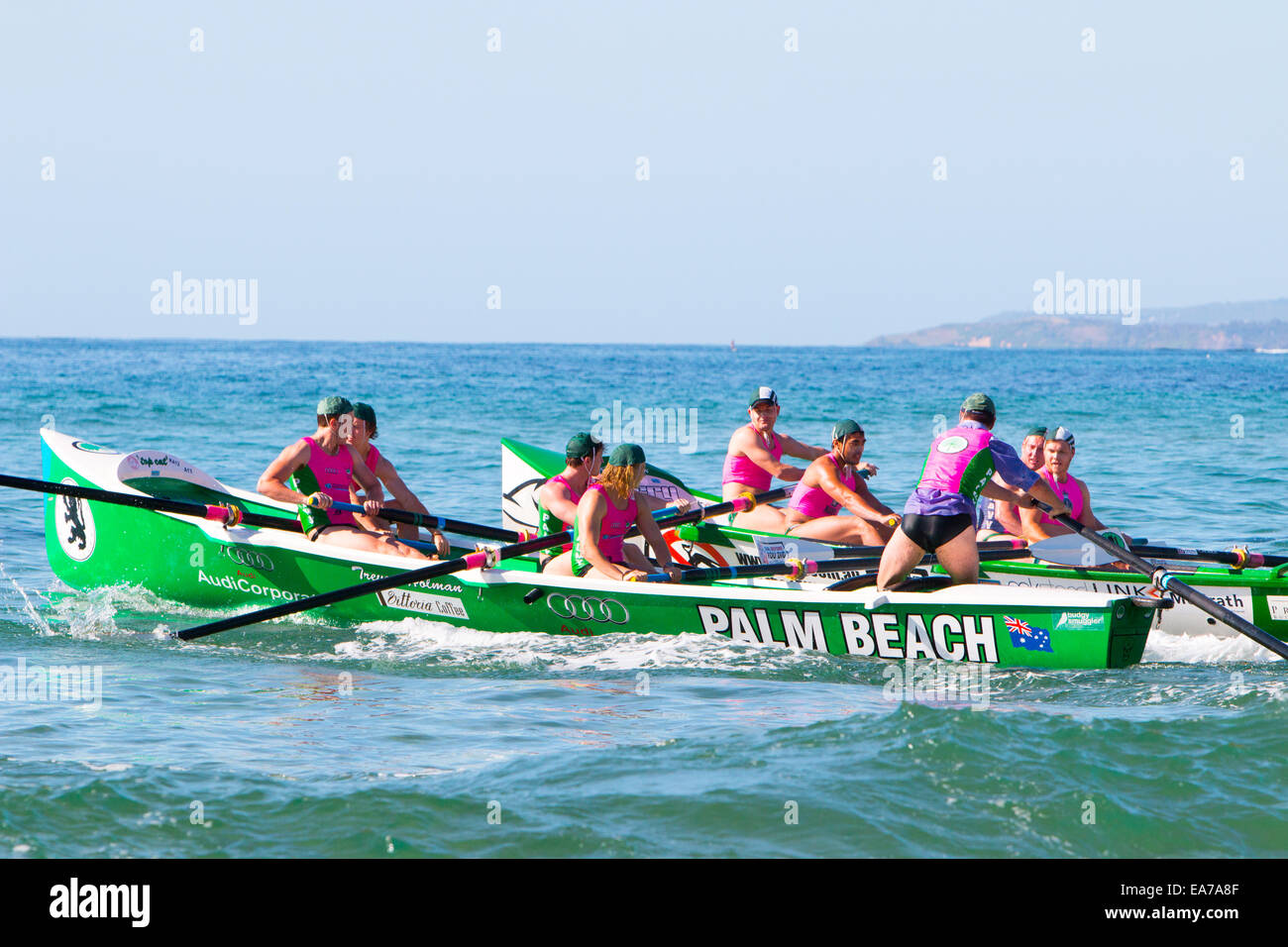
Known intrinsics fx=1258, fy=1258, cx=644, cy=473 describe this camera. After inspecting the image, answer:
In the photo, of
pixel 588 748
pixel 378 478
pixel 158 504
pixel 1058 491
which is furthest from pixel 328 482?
pixel 1058 491

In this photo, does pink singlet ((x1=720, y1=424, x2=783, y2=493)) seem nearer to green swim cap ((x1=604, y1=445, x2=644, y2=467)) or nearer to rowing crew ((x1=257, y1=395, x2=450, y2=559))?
rowing crew ((x1=257, y1=395, x2=450, y2=559))

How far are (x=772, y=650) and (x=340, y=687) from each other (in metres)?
2.84

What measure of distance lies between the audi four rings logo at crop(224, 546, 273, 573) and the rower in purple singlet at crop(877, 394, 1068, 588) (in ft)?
16.3

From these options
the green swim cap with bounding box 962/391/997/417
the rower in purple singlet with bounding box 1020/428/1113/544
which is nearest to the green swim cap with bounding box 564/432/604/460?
the green swim cap with bounding box 962/391/997/417

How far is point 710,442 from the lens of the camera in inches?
1093

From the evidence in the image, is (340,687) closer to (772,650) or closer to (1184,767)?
(772,650)

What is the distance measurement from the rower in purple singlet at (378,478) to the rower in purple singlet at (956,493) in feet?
12.2

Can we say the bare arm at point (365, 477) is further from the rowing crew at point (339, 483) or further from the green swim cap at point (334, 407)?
the green swim cap at point (334, 407)

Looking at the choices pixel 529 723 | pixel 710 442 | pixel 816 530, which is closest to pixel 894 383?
pixel 710 442

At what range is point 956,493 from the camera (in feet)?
26.4

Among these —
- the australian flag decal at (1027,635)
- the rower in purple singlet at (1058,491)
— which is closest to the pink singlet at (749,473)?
the rower in purple singlet at (1058,491)

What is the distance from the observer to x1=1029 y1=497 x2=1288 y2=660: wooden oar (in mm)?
7309

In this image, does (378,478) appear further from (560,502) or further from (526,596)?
(526,596)

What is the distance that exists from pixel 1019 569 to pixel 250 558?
613 cm
